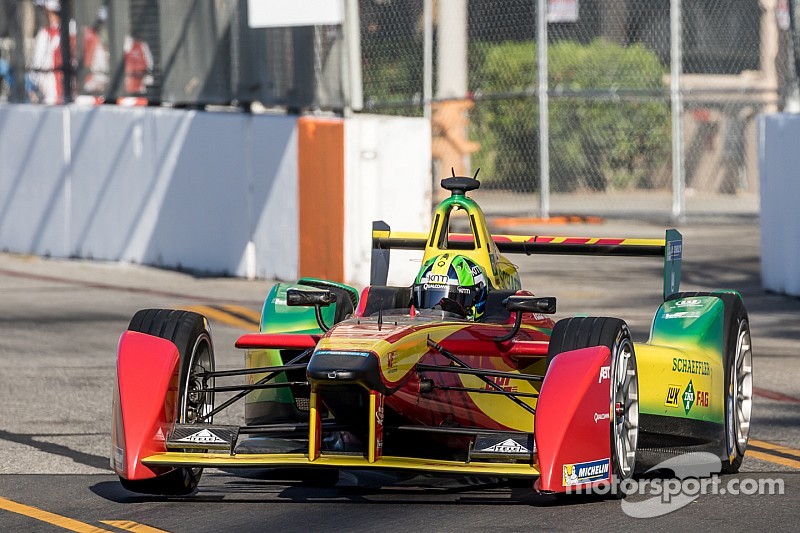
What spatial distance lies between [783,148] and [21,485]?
29.6 ft

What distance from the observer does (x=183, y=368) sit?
7266 millimetres

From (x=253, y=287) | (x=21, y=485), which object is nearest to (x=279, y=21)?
(x=253, y=287)

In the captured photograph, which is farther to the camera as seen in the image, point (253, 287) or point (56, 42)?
point (56, 42)

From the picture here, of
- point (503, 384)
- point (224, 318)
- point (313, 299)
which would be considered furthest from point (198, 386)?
point (224, 318)

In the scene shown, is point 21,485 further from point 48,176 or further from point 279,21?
point 48,176

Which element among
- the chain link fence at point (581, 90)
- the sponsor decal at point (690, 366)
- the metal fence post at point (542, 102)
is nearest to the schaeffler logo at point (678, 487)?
the sponsor decal at point (690, 366)

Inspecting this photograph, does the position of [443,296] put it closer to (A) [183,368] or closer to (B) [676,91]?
(A) [183,368]

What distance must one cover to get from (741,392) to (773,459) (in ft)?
1.18

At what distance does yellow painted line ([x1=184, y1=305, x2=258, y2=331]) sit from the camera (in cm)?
1313

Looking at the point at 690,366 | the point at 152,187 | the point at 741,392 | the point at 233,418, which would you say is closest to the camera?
the point at 690,366

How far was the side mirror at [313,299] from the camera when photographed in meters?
7.79

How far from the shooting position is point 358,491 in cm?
728

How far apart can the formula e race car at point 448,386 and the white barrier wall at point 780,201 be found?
20.3ft

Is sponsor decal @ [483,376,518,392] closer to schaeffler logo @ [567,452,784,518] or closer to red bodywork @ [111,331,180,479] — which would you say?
schaeffler logo @ [567,452,784,518]
